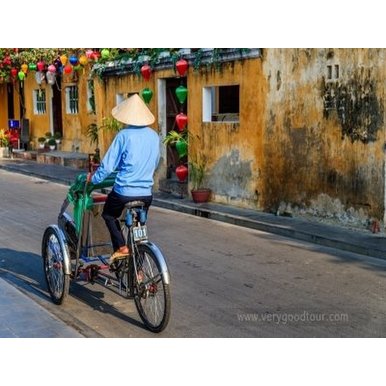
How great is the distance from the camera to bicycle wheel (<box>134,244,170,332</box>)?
495 cm

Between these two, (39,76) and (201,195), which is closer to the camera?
(201,195)

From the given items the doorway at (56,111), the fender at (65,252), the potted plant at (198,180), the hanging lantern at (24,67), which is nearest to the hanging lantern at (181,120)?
the potted plant at (198,180)

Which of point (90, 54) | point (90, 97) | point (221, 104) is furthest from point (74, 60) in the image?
point (221, 104)

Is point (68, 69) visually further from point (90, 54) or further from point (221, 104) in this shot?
point (221, 104)

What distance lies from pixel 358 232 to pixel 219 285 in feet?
10.2

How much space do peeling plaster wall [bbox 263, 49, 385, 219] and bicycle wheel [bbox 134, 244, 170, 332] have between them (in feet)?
15.3

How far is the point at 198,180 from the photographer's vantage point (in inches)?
489

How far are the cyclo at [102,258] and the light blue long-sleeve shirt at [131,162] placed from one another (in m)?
0.17

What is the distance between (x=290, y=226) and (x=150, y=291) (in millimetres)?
4716

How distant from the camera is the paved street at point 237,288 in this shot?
5297 mm

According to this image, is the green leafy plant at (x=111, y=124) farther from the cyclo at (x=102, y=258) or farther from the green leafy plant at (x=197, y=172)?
the cyclo at (x=102, y=258)

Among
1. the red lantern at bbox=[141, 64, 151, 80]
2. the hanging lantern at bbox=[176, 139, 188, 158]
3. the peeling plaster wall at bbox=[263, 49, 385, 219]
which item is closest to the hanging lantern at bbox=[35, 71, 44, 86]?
the red lantern at bbox=[141, 64, 151, 80]
